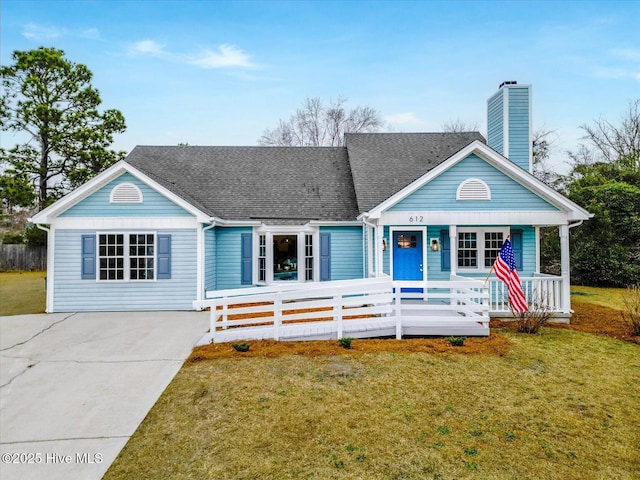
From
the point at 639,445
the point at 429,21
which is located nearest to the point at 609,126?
the point at 429,21

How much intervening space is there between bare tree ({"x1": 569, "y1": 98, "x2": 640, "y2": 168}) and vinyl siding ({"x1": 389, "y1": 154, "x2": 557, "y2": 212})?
70.8 feet

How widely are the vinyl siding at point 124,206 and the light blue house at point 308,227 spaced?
30mm

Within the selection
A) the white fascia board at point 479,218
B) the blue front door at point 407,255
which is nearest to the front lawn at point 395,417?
the white fascia board at point 479,218

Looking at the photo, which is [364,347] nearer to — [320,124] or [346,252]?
[346,252]

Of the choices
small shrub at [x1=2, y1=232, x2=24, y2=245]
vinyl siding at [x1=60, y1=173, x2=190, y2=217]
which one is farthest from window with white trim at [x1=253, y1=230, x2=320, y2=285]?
small shrub at [x1=2, y1=232, x2=24, y2=245]

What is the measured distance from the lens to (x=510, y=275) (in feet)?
26.8

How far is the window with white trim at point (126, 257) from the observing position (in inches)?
443

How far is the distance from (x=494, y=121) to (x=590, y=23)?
7.44 m

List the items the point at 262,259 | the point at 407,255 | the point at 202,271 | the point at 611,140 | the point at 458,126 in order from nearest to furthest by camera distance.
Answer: the point at 202,271 < the point at 407,255 < the point at 262,259 < the point at 611,140 < the point at 458,126

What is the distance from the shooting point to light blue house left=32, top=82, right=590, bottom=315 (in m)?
10.3

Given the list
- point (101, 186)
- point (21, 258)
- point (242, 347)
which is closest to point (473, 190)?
point (242, 347)

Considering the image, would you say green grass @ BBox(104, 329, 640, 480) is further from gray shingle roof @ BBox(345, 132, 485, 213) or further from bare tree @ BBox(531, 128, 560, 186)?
bare tree @ BBox(531, 128, 560, 186)

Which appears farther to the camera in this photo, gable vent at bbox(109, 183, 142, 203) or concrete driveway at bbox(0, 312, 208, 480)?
gable vent at bbox(109, 183, 142, 203)

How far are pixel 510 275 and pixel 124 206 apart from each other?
35.0 feet
